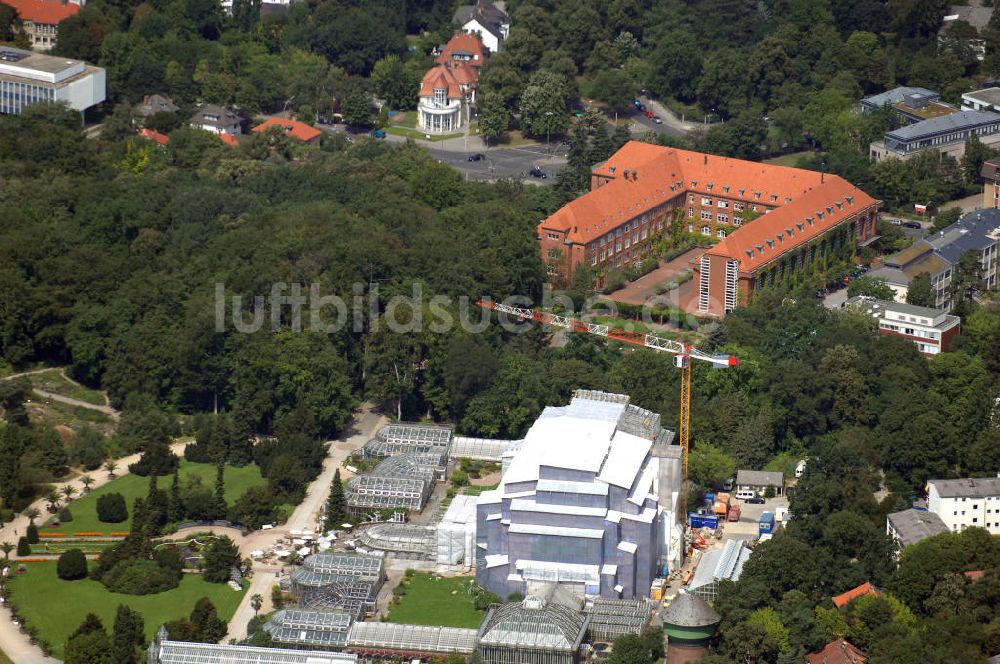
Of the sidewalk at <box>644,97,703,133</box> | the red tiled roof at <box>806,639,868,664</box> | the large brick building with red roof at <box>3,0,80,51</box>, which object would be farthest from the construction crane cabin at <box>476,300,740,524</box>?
the large brick building with red roof at <box>3,0,80,51</box>

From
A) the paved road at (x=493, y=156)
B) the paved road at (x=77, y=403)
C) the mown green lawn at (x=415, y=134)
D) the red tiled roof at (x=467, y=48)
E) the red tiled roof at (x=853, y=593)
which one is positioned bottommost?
the red tiled roof at (x=853, y=593)

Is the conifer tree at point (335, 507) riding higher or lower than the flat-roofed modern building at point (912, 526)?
lower

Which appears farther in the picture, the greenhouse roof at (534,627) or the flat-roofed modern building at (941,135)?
the flat-roofed modern building at (941,135)

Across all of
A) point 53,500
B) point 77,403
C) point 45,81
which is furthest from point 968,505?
point 45,81

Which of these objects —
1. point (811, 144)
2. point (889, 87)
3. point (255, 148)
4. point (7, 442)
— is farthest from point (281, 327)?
point (889, 87)

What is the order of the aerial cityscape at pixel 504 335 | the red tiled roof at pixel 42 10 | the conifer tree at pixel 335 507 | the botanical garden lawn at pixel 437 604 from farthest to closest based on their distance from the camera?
the red tiled roof at pixel 42 10 → the conifer tree at pixel 335 507 → the botanical garden lawn at pixel 437 604 → the aerial cityscape at pixel 504 335

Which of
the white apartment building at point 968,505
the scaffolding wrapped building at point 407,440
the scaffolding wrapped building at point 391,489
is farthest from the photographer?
the scaffolding wrapped building at point 407,440

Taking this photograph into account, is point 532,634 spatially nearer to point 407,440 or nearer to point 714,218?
point 407,440

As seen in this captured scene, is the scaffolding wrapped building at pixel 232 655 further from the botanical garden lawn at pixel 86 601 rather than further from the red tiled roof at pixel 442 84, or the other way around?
the red tiled roof at pixel 442 84

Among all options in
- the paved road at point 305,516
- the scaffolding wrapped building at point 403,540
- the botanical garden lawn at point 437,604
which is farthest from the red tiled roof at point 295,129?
the botanical garden lawn at point 437,604
